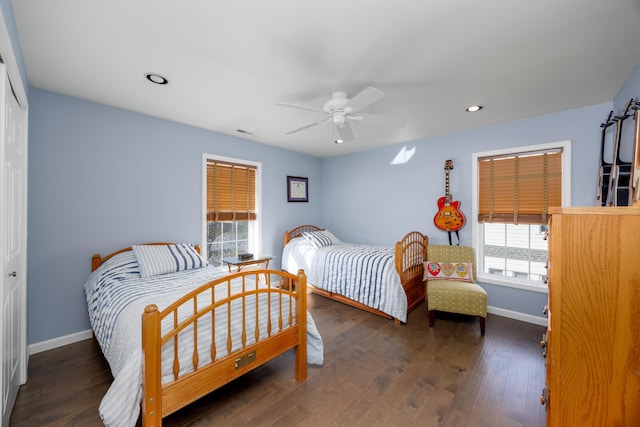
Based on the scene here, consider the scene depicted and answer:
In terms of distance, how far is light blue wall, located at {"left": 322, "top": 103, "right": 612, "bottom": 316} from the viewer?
2.75 m

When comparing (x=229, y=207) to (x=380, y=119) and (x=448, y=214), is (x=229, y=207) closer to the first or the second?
(x=380, y=119)

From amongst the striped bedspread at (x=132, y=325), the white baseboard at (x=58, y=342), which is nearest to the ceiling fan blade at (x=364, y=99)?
the striped bedspread at (x=132, y=325)

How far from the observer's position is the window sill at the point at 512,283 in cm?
295

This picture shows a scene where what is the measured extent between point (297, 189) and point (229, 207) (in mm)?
1330

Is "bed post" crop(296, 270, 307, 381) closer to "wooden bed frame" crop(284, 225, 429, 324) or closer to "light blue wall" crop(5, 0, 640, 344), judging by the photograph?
"wooden bed frame" crop(284, 225, 429, 324)

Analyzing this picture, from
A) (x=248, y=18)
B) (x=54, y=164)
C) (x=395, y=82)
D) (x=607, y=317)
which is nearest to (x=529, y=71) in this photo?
(x=395, y=82)

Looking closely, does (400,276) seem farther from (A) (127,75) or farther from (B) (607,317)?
(A) (127,75)

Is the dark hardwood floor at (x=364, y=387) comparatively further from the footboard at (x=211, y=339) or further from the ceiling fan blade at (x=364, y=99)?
the ceiling fan blade at (x=364, y=99)

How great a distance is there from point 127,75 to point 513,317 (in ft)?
15.2

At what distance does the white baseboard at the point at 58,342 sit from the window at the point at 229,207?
1.42 meters

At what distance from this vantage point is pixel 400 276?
9.93 feet

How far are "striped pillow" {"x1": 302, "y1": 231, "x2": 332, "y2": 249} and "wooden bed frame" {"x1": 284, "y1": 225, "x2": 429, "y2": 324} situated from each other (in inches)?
24.4

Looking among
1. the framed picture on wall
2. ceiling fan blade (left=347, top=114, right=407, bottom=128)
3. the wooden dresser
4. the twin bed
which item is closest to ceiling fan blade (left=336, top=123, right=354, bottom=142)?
ceiling fan blade (left=347, top=114, right=407, bottom=128)

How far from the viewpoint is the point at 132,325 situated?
1.55m
